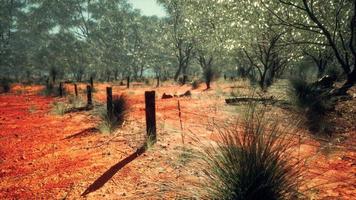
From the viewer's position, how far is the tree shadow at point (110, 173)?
455cm

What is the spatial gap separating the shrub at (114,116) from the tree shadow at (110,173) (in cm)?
186

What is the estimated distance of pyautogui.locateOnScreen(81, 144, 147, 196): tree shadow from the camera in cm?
455

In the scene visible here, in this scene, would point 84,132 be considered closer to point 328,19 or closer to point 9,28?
point 328,19

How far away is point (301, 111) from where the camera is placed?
929cm

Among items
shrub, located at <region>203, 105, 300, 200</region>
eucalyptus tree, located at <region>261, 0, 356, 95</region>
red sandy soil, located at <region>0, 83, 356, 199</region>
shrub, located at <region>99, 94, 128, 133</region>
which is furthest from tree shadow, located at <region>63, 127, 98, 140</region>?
eucalyptus tree, located at <region>261, 0, 356, 95</region>

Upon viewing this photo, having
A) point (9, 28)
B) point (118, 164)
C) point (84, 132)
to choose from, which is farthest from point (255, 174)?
point (9, 28)

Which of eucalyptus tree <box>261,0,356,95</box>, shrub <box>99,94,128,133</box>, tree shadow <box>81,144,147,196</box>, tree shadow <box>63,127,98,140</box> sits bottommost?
tree shadow <box>81,144,147,196</box>

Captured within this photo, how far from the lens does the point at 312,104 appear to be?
28.9ft

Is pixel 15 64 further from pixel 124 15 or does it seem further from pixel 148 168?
pixel 148 168

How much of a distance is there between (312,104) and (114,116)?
17.5ft

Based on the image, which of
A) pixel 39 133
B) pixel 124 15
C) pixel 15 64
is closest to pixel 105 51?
pixel 124 15

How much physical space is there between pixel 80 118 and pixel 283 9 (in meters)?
10.0

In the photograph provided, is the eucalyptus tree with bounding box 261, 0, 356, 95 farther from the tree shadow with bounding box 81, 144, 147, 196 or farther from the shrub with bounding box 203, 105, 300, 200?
the shrub with bounding box 203, 105, 300, 200

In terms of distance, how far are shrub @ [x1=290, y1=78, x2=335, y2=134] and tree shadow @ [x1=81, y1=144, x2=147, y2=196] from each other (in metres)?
4.49
